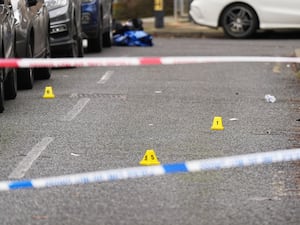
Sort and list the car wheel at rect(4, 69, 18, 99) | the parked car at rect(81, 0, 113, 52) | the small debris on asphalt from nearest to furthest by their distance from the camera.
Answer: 1. the car wheel at rect(4, 69, 18, 99)
2. the small debris on asphalt
3. the parked car at rect(81, 0, 113, 52)

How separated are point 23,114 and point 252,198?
496 centimetres

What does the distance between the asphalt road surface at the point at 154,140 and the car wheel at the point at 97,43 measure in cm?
291

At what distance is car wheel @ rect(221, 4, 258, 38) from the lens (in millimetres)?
23109

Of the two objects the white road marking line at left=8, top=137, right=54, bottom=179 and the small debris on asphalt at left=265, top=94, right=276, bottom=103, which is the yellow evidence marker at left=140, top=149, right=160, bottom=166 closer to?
the white road marking line at left=8, top=137, right=54, bottom=179

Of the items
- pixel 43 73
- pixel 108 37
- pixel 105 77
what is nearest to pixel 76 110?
pixel 43 73

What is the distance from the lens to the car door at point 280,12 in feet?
75.7

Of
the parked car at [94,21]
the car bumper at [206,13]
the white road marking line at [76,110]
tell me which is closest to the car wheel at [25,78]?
the white road marking line at [76,110]

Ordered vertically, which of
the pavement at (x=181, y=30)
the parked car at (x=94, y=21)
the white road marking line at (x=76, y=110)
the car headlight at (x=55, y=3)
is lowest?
the pavement at (x=181, y=30)

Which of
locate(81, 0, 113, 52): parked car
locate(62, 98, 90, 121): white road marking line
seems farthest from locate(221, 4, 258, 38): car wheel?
locate(62, 98, 90, 121): white road marking line

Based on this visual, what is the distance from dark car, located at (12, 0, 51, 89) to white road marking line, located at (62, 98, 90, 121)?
3.47 ft

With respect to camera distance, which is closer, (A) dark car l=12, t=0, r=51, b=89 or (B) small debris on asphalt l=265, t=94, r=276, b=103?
(B) small debris on asphalt l=265, t=94, r=276, b=103

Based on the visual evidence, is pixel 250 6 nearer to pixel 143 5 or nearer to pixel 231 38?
pixel 231 38

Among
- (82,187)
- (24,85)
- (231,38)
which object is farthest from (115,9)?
(82,187)

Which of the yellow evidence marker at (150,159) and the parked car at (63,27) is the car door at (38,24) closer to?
the parked car at (63,27)
